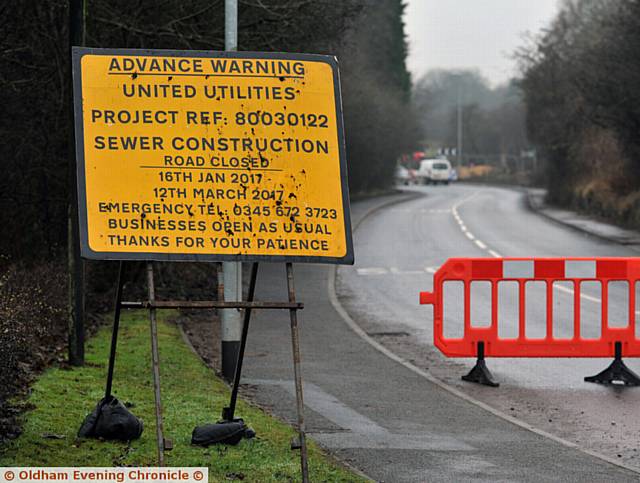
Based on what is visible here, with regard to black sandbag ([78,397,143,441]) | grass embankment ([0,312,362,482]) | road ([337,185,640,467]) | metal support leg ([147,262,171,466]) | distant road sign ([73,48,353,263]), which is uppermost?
distant road sign ([73,48,353,263])

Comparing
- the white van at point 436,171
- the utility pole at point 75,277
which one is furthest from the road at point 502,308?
the white van at point 436,171

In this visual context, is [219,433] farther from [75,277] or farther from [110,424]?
[75,277]

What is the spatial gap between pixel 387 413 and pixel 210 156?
13.8ft

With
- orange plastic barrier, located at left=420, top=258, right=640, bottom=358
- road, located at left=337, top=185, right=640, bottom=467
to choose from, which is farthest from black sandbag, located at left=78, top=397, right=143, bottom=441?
orange plastic barrier, located at left=420, top=258, right=640, bottom=358

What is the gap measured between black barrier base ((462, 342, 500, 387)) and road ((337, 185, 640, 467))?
0.12m

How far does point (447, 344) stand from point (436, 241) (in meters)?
22.5

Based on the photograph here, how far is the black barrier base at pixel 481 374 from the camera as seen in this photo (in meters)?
13.2

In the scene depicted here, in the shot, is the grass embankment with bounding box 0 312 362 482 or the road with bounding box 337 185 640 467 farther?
the road with bounding box 337 185 640 467

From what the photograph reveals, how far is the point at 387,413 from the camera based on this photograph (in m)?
11.2

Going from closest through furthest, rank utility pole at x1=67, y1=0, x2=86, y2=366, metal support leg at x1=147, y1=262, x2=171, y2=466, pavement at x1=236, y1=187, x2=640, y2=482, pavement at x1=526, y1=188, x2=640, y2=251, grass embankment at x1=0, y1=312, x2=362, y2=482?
metal support leg at x1=147, y1=262, x2=171, y2=466, grass embankment at x1=0, y1=312, x2=362, y2=482, pavement at x1=236, y1=187, x2=640, y2=482, utility pole at x1=67, y1=0, x2=86, y2=366, pavement at x1=526, y1=188, x2=640, y2=251

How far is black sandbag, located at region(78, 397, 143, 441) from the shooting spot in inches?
340

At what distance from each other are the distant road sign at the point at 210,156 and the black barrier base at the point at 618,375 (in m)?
6.34

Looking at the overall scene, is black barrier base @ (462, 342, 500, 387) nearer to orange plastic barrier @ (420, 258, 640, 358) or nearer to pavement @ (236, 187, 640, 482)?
orange plastic barrier @ (420, 258, 640, 358)

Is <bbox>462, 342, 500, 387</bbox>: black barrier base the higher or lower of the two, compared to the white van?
lower
